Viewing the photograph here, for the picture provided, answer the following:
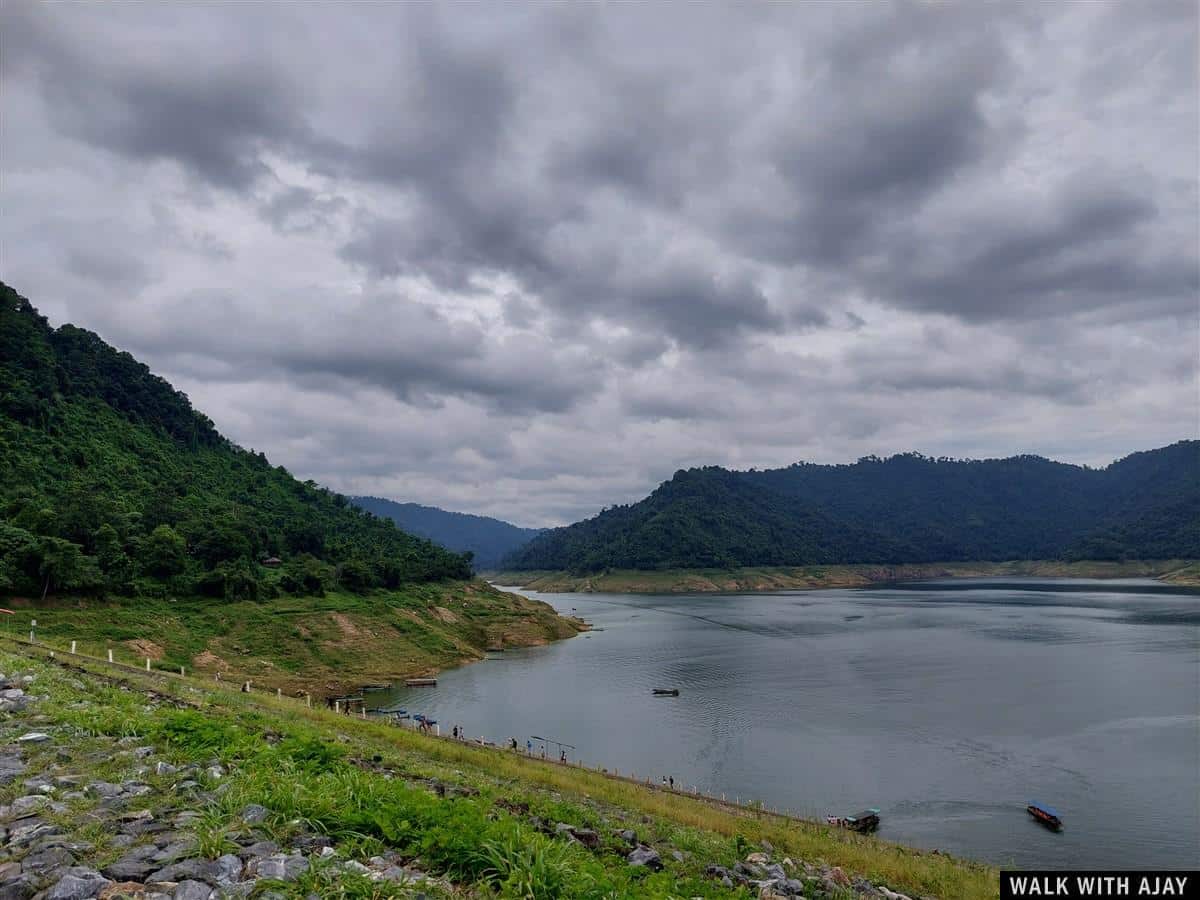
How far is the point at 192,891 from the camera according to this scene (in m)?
6.36

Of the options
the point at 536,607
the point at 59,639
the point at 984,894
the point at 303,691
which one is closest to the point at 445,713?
the point at 303,691

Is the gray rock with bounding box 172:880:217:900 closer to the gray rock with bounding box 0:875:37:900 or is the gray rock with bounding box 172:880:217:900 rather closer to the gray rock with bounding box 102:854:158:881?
the gray rock with bounding box 102:854:158:881

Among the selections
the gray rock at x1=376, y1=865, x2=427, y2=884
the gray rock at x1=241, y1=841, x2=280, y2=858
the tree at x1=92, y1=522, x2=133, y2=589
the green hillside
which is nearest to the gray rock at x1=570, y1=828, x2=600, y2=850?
the gray rock at x1=376, y1=865, x2=427, y2=884

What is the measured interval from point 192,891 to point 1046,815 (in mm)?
37992

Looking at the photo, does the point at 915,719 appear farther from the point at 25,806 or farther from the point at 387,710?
the point at 25,806

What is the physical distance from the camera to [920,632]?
10231 cm

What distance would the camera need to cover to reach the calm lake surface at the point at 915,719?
33.0 meters

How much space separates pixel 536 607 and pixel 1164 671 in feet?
274

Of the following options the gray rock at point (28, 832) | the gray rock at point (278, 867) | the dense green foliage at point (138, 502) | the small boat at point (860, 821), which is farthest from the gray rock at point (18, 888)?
the dense green foliage at point (138, 502)

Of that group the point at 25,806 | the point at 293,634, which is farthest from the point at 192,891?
the point at 293,634

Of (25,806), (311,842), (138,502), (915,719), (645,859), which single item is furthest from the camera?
(138,502)

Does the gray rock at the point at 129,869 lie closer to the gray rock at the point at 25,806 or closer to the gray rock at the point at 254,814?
the gray rock at the point at 254,814

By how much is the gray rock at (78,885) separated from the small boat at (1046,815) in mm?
38236

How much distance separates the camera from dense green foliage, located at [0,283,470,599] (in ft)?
203
